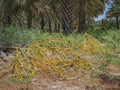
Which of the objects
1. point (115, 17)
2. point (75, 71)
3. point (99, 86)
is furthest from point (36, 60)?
point (115, 17)

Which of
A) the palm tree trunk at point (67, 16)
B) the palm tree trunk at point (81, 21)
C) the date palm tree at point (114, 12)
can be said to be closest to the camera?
the palm tree trunk at point (67, 16)

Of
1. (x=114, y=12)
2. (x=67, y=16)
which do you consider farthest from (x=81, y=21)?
(x=114, y=12)

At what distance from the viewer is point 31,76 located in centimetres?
611

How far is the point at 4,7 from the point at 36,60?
64.6ft

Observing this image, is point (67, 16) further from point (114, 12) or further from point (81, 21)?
point (114, 12)

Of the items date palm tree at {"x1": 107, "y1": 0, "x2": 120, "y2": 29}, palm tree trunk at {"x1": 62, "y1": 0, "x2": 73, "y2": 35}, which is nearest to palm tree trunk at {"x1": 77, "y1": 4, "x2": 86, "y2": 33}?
palm tree trunk at {"x1": 62, "y1": 0, "x2": 73, "y2": 35}

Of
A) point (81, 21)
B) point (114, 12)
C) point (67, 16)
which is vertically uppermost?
point (114, 12)

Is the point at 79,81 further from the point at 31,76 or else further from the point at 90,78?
the point at 31,76

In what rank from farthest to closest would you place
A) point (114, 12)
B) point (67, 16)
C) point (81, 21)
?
point (114, 12), point (81, 21), point (67, 16)

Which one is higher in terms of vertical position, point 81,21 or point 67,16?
point 67,16

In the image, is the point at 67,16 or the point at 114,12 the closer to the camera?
the point at 67,16

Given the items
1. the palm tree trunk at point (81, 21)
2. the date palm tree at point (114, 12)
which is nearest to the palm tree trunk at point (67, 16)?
the palm tree trunk at point (81, 21)

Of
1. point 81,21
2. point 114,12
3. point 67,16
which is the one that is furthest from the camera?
point 114,12

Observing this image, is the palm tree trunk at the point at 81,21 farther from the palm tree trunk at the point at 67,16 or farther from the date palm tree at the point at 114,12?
the date palm tree at the point at 114,12
